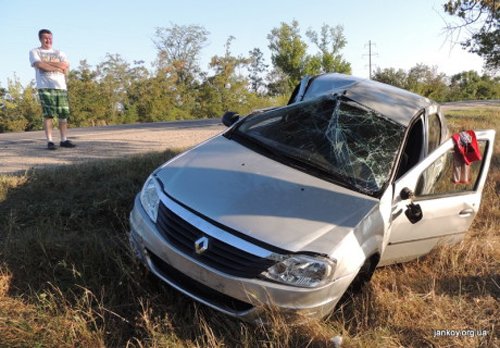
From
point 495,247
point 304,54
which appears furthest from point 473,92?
point 495,247

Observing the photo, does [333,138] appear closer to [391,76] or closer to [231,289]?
[231,289]

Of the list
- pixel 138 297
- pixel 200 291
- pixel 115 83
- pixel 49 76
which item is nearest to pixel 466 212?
pixel 200 291

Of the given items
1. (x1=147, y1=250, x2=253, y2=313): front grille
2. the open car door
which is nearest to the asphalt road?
(x1=147, y1=250, x2=253, y2=313): front grille

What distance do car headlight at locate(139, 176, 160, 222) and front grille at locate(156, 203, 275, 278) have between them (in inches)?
→ 9.9

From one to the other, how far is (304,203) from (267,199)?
9.5 inches

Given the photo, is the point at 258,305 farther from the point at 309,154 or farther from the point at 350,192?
the point at 309,154

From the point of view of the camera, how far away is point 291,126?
362 centimetres

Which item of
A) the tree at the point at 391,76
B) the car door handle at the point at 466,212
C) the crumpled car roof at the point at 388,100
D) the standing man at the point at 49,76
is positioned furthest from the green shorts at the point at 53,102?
the tree at the point at 391,76

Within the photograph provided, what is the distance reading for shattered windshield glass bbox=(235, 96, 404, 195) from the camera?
3051 millimetres

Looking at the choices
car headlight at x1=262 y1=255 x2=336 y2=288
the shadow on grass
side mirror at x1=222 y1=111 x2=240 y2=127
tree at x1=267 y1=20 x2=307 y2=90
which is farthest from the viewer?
tree at x1=267 y1=20 x2=307 y2=90

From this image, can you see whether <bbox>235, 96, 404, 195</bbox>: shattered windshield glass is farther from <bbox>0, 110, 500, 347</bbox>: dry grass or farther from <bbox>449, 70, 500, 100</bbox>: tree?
<bbox>449, 70, 500, 100</bbox>: tree

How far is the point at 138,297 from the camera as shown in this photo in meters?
2.97

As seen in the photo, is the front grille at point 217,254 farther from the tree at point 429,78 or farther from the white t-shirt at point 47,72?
the tree at point 429,78

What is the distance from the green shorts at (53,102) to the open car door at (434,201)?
5.00m
